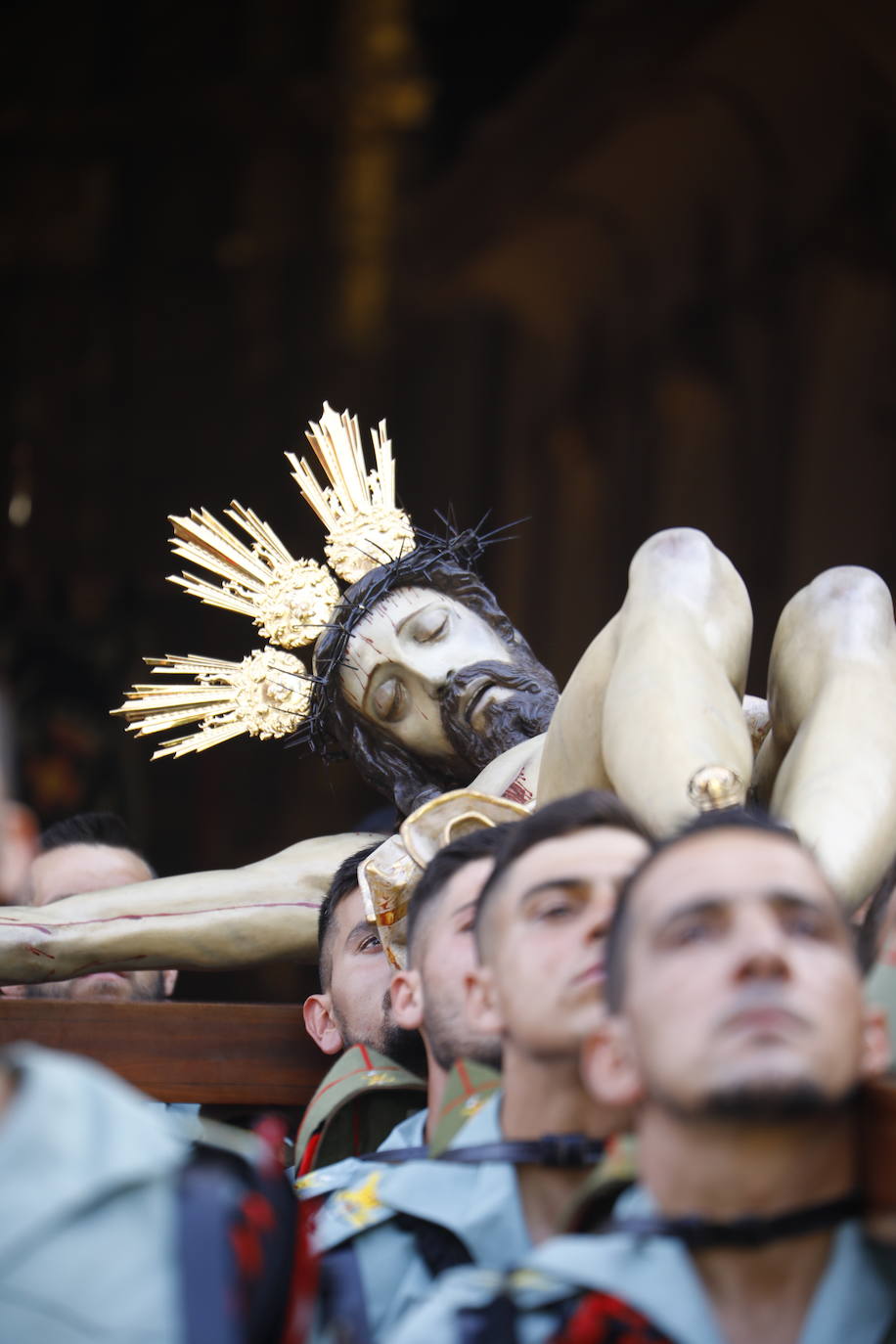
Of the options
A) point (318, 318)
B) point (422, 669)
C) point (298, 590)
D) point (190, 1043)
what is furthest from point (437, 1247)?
point (318, 318)

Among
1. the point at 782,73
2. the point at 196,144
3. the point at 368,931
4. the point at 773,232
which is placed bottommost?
the point at 368,931

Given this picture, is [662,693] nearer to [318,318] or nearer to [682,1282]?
[682,1282]

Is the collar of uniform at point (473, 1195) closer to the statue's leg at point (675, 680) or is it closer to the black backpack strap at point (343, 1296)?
the black backpack strap at point (343, 1296)

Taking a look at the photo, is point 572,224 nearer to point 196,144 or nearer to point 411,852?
point 196,144

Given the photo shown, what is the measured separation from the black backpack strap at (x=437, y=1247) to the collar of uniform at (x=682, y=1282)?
31 centimetres

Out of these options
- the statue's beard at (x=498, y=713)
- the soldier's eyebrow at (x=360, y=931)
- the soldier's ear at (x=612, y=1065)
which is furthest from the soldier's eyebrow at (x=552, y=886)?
the statue's beard at (x=498, y=713)

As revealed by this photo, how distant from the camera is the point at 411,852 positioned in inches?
80.6

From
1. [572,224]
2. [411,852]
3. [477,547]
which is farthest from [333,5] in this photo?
[411,852]

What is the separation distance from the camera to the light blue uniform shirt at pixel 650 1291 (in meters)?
1.17

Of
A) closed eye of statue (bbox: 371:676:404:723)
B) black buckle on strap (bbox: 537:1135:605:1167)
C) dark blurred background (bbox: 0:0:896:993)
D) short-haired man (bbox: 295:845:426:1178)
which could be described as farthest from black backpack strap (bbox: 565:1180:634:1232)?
dark blurred background (bbox: 0:0:896:993)

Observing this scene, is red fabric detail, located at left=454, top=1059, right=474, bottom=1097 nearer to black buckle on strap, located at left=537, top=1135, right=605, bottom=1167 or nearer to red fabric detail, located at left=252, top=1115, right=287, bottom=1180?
black buckle on strap, located at left=537, top=1135, right=605, bottom=1167

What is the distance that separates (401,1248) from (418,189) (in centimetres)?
390

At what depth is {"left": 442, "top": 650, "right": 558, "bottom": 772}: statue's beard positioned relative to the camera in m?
2.73

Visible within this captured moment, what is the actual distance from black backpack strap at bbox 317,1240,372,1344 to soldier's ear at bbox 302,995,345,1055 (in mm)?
767
